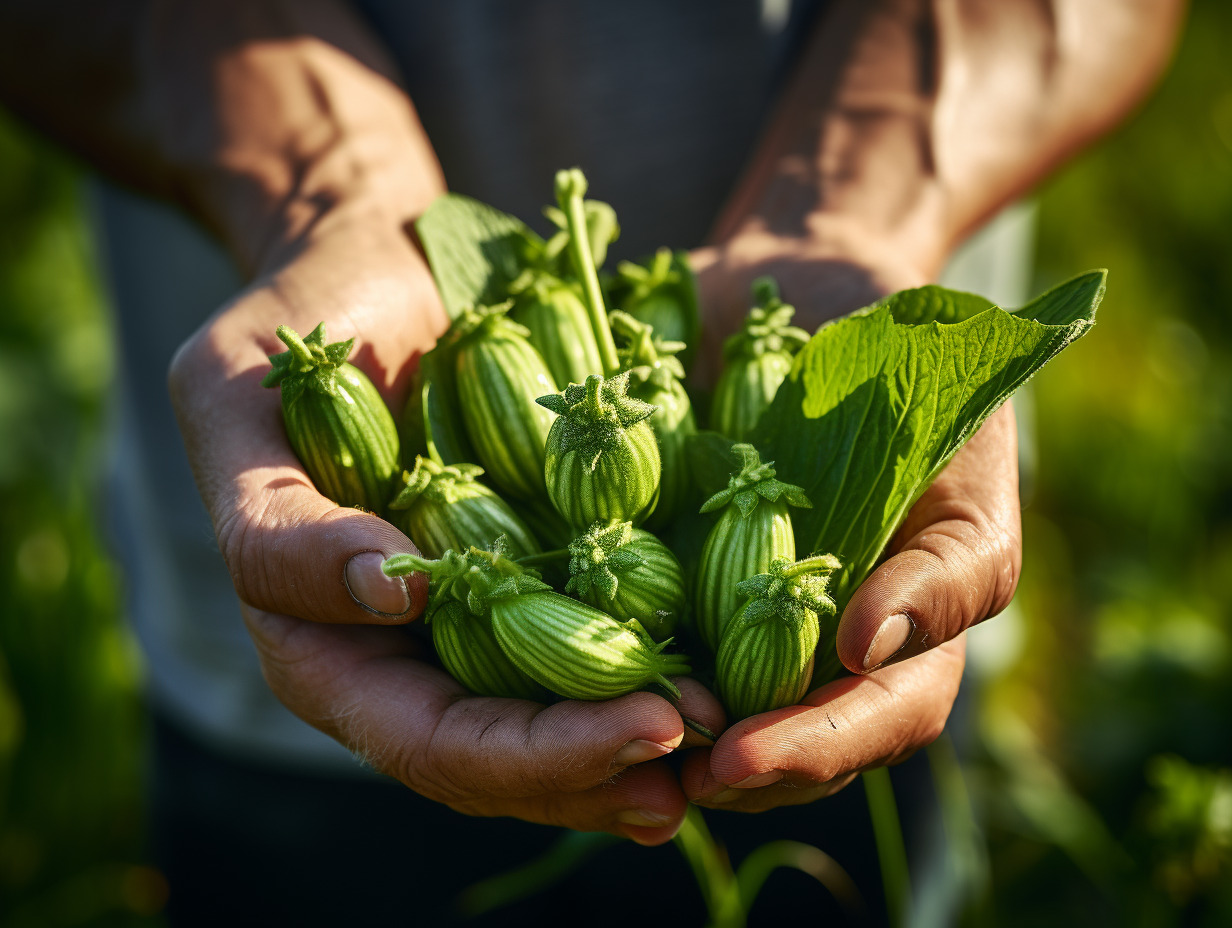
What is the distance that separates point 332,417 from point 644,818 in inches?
19.6

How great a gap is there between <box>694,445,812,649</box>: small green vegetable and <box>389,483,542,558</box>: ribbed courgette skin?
19 centimetres

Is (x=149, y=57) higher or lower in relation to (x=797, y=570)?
higher

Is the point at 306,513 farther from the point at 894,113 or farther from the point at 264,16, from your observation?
the point at 894,113

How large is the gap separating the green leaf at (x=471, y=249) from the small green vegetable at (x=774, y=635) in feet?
1.85

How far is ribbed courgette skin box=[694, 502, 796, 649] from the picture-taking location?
94 cm

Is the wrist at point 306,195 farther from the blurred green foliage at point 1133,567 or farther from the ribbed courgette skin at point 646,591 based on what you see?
the blurred green foliage at point 1133,567

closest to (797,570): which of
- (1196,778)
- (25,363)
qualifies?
(1196,778)

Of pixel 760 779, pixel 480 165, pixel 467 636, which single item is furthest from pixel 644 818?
pixel 480 165

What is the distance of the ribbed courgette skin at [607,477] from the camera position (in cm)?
95

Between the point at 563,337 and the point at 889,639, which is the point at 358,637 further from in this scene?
the point at 889,639

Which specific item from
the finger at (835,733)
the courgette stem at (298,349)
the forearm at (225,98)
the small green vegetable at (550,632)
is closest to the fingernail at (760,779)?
the finger at (835,733)

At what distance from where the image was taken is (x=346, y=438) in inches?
40.5

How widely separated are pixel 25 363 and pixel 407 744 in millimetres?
2685

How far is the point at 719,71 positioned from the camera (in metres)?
1.58
